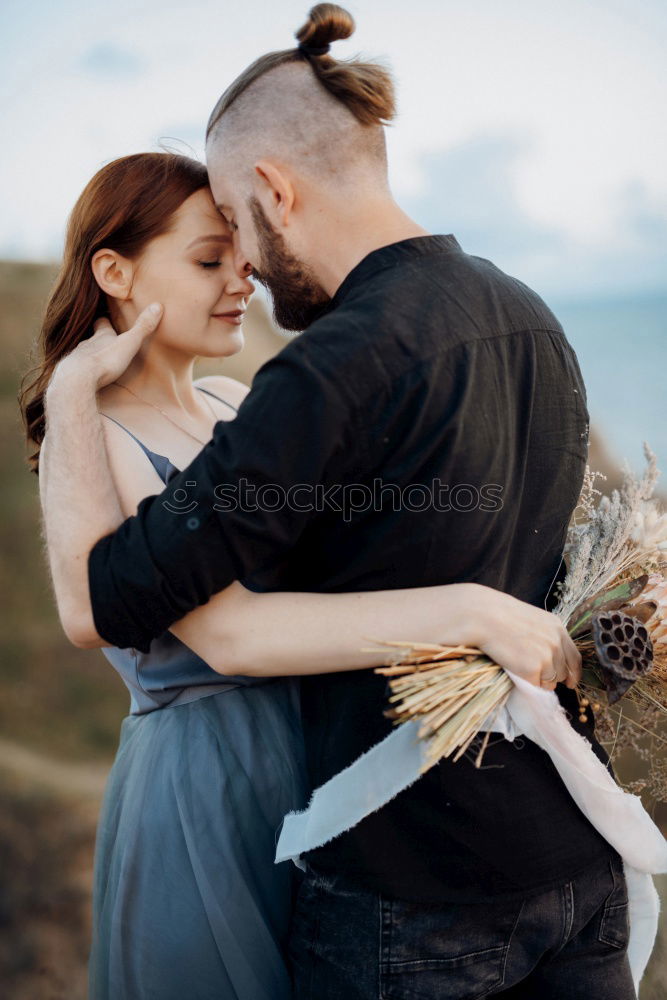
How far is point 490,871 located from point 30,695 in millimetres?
4156

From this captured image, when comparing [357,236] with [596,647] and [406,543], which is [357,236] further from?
[596,647]

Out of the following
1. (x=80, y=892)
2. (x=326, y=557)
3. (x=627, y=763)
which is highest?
(x=326, y=557)

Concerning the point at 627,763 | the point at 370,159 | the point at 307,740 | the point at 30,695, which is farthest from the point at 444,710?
the point at 30,695

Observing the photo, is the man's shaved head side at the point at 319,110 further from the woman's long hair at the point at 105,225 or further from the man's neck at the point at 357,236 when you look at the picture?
the woman's long hair at the point at 105,225

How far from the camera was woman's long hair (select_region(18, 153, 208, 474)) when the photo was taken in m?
2.33

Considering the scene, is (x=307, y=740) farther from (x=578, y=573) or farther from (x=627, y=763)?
(x=627, y=763)

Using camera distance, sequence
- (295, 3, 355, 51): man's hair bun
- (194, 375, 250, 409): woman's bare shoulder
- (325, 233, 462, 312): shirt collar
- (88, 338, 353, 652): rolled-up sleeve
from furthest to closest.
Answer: (194, 375, 250, 409): woman's bare shoulder < (295, 3, 355, 51): man's hair bun < (325, 233, 462, 312): shirt collar < (88, 338, 353, 652): rolled-up sleeve

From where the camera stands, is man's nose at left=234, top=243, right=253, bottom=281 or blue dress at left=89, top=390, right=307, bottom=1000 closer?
blue dress at left=89, top=390, right=307, bottom=1000

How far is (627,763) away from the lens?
15.4ft

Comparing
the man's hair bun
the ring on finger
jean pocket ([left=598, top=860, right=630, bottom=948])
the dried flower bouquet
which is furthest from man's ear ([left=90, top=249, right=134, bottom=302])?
jean pocket ([left=598, top=860, right=630, bottom=948])

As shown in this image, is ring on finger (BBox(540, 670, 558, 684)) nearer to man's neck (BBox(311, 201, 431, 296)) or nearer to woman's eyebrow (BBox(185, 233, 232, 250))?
man's neck (BBox(311, 201, 431, 296))

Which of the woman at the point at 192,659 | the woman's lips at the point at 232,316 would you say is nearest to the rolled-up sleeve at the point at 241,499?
the woman at the point at 192,659

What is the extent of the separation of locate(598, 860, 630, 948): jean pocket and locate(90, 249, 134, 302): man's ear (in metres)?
1.76

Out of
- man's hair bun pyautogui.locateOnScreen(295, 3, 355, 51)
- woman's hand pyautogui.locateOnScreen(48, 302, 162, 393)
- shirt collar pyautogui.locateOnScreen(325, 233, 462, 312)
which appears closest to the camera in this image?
shirt collar pyautogui.locateOnScreen(325, 233, 462, 312)
